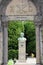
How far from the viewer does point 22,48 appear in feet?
60.0

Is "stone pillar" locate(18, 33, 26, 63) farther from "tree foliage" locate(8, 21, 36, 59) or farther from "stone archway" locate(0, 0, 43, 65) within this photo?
"stone archway" locate(0, 0, 43, 65)

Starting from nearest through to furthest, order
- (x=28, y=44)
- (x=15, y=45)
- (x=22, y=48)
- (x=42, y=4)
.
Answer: (x=42, y=4) → (x=22, y=48) → (x=15, y=45) → (x=28, y=44)

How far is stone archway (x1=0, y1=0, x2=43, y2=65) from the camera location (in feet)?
31.5

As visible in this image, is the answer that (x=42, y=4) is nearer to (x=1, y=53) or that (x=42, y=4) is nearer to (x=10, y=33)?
(x=1, y=53)

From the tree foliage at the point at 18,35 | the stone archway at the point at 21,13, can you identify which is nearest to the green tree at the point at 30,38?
the tree foliage at the point at 18,35

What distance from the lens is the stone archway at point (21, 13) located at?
9594 millimetres

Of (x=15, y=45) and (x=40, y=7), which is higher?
(x=40, y=7)

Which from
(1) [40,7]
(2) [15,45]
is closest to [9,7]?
(1) [40,7]

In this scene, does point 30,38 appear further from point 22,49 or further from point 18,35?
point 22,49

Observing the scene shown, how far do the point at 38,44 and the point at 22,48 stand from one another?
28.6 feet

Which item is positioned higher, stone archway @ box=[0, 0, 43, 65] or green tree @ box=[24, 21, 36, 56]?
stone archway @ box=[0, 0, 43, 65]

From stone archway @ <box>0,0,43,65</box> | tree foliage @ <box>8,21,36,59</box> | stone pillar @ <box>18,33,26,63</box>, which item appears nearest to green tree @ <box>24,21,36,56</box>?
tree foliage @ <box>8,21,36,59</box>

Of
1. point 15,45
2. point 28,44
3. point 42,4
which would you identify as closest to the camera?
point 42,4

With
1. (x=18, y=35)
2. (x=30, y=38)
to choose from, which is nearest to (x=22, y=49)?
(x=18, y=35)
